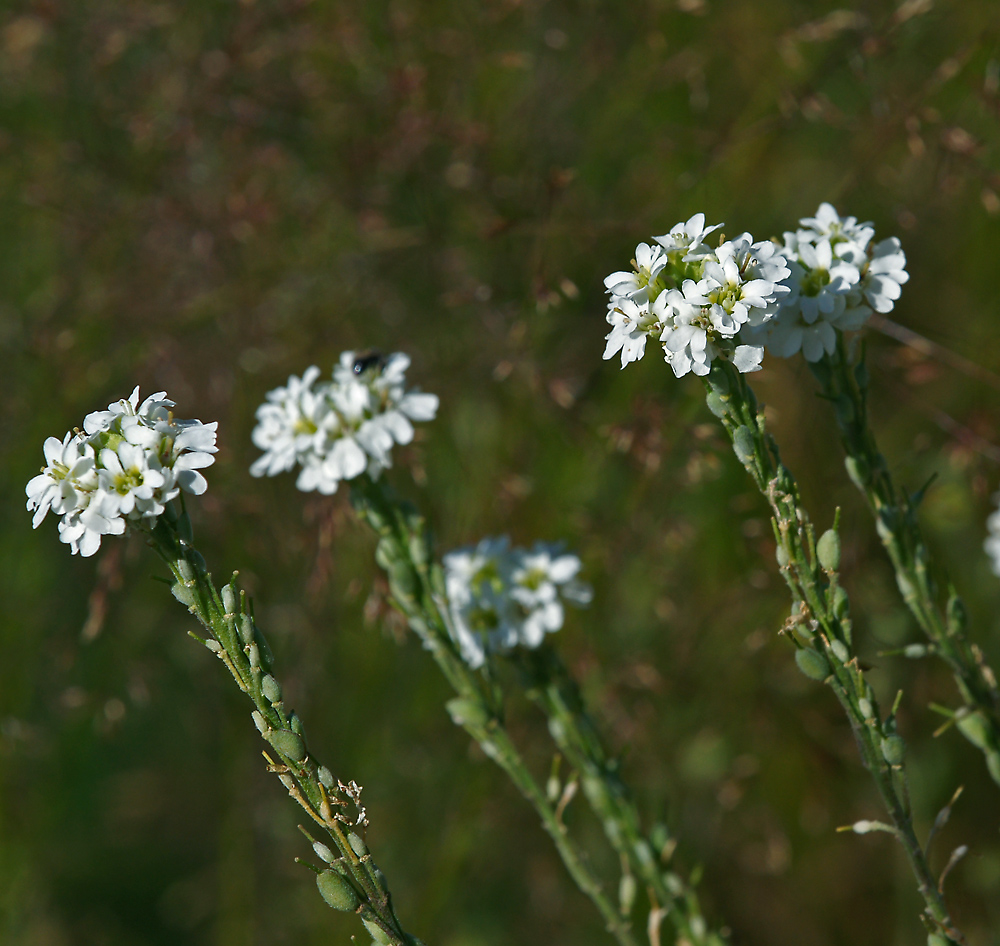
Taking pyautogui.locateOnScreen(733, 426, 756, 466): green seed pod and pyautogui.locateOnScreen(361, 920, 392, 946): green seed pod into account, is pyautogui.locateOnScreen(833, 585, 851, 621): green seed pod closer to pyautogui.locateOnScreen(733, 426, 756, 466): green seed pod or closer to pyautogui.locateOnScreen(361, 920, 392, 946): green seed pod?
pyautogui.locateOnScreen(733, 426, 756, 466): green seed pod

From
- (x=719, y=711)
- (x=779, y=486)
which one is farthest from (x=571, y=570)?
(x=719, y=711)

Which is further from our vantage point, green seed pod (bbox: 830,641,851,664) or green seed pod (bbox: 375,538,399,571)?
green seed pod (bbox: 375,538,399,571)

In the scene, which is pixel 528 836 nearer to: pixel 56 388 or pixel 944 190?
pixel 56 388

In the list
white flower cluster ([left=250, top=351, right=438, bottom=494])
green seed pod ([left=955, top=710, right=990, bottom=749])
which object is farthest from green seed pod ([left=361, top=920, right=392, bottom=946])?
green seed pod ([left=955, top=710, right=990, bottom=749])

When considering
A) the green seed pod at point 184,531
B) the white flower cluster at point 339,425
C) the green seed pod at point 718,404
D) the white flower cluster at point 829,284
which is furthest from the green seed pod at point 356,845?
the white flower cluster at point 829,284

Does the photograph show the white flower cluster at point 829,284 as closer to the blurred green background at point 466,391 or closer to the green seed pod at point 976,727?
the green seed pod at point 976,727

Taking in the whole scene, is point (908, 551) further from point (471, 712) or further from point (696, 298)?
point (471, 712)

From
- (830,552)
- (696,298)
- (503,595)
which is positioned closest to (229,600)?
(503,595)

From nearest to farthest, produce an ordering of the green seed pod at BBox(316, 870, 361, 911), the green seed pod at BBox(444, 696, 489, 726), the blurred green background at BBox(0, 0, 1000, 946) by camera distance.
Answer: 1. the green seed pod at BBox(316, 870, 361, 911)
2. the green seed pod at BBox(444, 696, 489, 726)
3. the blurred green background at BBox(0, 0, 1000, 946)
